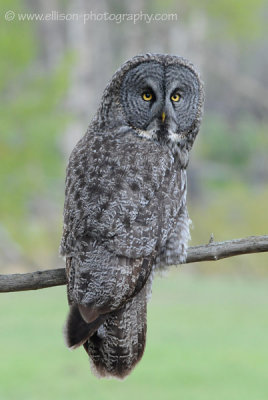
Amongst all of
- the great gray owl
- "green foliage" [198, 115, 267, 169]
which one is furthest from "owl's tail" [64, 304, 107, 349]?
"green foliage" [198, 115, 267, 169]

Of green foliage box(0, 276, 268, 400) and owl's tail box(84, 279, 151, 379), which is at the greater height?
owl's tail box(84, 279, 151, 379)

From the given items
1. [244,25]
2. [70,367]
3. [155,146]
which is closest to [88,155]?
[155,146]

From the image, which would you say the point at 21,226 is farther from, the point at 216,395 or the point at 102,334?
the point at 102,334

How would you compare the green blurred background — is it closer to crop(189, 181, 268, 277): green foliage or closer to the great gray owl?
crop(189, 181, 268, 277): green foliage

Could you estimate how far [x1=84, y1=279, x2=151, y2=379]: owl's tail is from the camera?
10.1ft

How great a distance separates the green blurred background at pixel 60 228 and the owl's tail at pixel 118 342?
12.8 feet

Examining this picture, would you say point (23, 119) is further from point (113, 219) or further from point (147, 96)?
point (113, 219)

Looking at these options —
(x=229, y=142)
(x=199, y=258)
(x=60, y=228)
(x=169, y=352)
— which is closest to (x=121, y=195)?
(x=199, y=258)

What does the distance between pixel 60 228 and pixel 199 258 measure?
11.3 m

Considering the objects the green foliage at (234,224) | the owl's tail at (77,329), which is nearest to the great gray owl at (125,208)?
the owl's tail at (77,329)

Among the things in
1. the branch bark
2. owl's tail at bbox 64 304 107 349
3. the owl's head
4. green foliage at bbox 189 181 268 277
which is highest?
the owl's head

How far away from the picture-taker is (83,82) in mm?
17125

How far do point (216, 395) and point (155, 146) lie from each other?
4087 millimetres

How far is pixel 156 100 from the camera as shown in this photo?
11.3 ft
